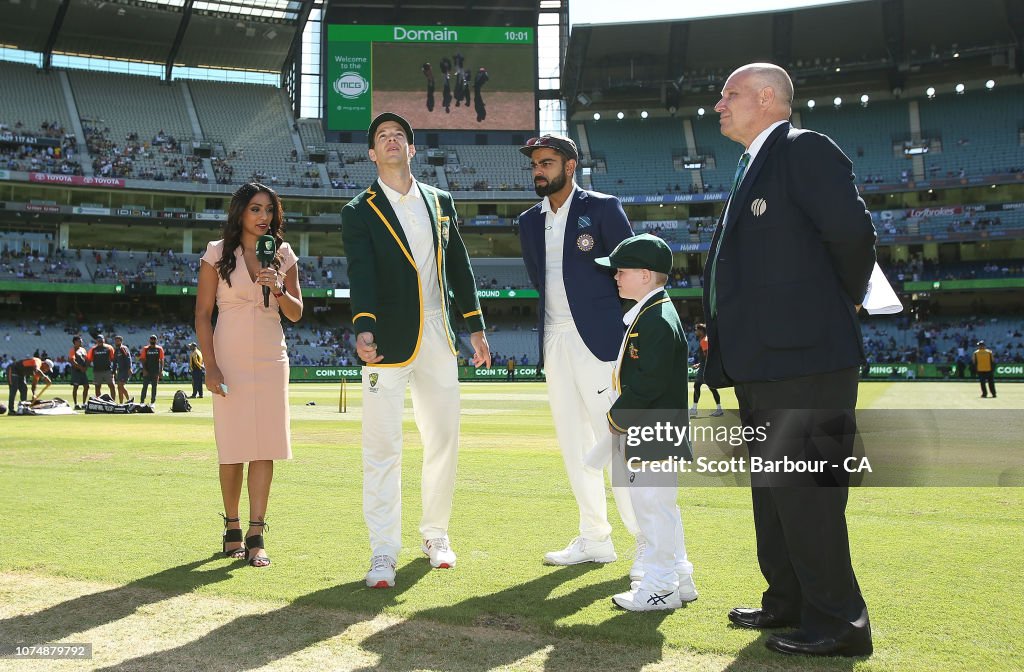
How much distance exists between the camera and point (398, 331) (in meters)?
4.88

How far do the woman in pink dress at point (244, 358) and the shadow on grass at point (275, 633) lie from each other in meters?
1.20

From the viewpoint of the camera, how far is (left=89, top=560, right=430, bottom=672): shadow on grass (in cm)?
325

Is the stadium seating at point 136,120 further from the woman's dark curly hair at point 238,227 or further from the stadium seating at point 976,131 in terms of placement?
the woman's dark curly hair at point 238,227

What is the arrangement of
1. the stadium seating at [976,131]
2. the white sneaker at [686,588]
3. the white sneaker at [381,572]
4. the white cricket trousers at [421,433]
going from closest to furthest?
the white sneaker at [686,588], the white sneaker at [381,572], the white cricket trousers at [421,433], the stadium seating at [976,131]

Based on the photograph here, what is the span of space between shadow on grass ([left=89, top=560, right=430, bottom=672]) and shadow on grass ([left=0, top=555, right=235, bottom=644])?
1.89 feet

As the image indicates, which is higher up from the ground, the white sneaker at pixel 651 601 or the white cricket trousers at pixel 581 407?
the white cricket trousers at pixel 581 407

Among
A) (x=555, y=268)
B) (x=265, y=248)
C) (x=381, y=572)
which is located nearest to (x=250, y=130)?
(x=265, y=248)

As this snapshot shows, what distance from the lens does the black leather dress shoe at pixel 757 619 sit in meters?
3.69

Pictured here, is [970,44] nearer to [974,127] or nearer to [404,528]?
[974,127]

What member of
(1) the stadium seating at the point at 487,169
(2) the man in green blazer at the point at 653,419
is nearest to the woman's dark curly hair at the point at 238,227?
(2) the man in green blazer at the point at 653,419

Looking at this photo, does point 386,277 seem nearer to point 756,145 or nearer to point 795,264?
point 756,145

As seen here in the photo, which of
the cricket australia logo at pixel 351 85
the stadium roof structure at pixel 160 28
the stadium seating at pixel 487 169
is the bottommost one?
the stadium seating at pixel 487 169

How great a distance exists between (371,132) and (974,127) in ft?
196

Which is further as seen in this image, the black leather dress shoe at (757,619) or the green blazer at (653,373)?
the green blazer at (653,373)
